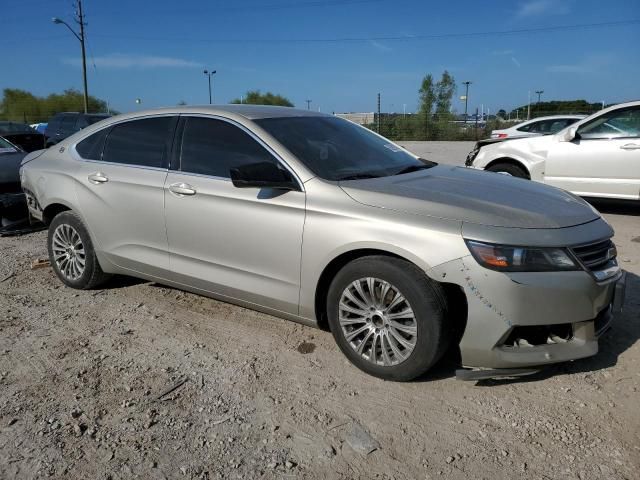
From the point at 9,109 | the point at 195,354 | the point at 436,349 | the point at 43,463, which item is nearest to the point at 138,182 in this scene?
the point at 195,354

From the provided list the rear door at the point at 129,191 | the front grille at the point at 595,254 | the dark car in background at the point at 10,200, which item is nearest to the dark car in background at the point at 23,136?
the dark car in background at the point at 10,200

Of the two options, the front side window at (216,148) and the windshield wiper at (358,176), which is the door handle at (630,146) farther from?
the front side window at (216,148)

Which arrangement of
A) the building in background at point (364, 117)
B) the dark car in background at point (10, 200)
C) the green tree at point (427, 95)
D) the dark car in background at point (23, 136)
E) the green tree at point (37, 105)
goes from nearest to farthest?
the dark car in background at point (10, 200) < the dark car in background at point (23, 136) < the building in background at point (364, 117) < the green tree at point (427, 95) < the green tree at point (37, 105)

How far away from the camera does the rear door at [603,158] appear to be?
7578 mm

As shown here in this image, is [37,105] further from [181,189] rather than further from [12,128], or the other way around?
[181,189]

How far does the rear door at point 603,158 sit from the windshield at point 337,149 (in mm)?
4512

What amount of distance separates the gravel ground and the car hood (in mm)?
957

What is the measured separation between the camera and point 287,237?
3.48m

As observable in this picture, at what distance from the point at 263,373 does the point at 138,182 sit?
184 centimetres

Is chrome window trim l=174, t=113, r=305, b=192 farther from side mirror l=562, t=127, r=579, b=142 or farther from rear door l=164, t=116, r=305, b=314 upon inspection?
side mirror l=562, t=127, r=579, b=142

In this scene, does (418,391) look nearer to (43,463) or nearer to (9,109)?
(43,463)

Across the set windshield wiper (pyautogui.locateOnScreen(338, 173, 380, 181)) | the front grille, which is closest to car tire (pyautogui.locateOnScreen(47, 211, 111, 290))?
windshield wiper (pyautogui.locateOnScreen(338, 173, 380, 181))

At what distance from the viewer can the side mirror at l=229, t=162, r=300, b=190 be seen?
3.41 meters

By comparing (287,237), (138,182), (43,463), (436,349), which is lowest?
(43,463)
